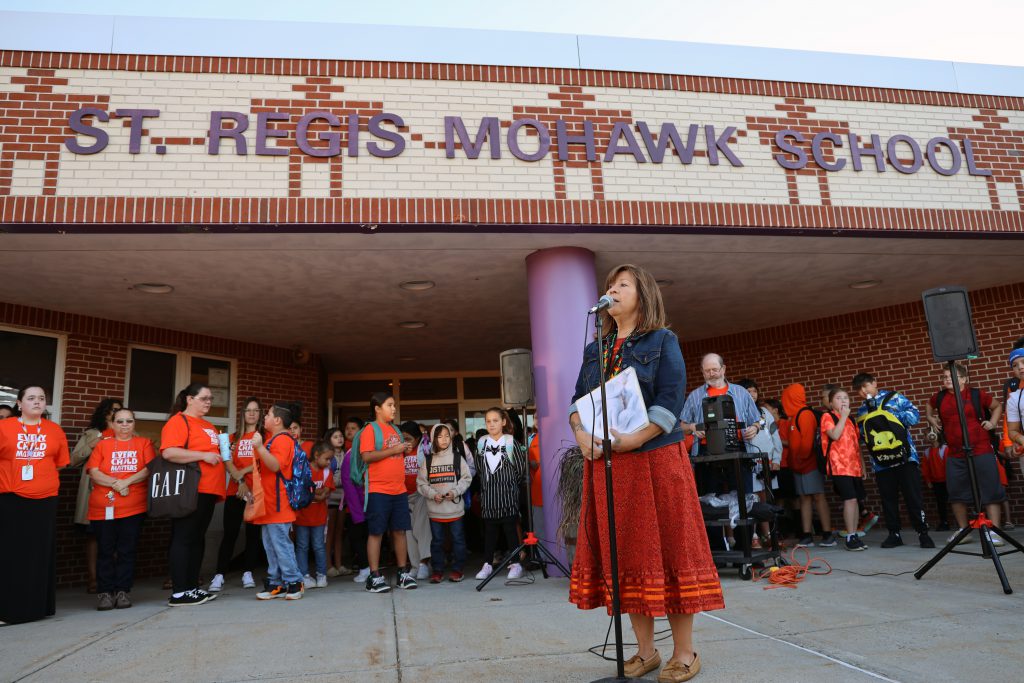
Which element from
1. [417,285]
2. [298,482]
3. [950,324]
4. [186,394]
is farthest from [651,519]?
[417,285]

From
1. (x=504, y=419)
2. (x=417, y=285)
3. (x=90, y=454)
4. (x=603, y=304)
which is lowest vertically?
(x=90, y=454)

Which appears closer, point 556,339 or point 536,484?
point 556,339

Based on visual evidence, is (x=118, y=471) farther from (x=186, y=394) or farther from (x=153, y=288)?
(x=153, y=288)

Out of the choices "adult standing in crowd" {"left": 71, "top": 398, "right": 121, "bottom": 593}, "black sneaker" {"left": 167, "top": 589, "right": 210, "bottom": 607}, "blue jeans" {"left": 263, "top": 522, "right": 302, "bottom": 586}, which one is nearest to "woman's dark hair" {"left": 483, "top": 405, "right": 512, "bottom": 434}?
"blue jeans" {"left": 263, "top": 522, "right": 302, "bottom": 586}

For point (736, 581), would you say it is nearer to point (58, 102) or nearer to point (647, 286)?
point (647, 286)

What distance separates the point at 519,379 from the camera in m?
7.27

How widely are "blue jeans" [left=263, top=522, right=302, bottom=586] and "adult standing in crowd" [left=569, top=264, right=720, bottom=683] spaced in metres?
3.72

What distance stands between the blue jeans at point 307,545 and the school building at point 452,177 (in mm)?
2275

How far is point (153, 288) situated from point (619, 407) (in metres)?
6.67

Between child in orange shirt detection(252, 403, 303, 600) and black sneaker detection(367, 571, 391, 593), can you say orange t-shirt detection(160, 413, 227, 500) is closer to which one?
child in orange shirt detection(252, 403, 303, 600)

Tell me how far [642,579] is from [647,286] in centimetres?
126

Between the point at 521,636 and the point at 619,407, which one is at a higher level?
the point at 619,407

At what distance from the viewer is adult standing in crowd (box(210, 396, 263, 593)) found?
21.2 ft

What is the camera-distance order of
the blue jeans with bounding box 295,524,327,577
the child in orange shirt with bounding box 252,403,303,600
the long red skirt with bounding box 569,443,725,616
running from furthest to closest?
1. the blue jeans with bounding box 295,524,327,577
2. the child in orange shirt with bounding box 252,403,303,600
3. the long red skirt with bounding box 569,443,725,616
